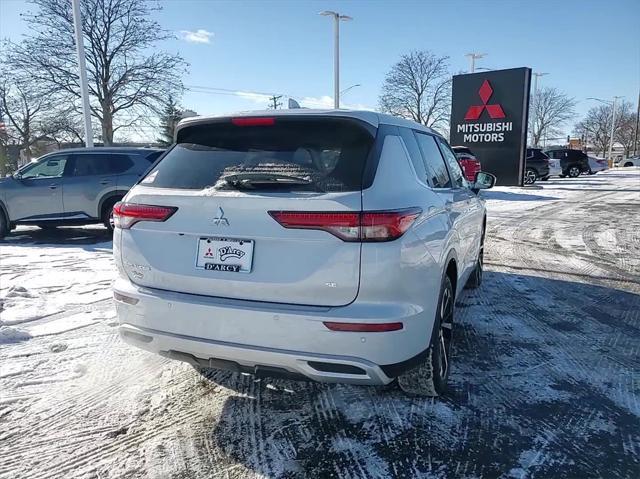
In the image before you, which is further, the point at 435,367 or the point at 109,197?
the point at 109,197

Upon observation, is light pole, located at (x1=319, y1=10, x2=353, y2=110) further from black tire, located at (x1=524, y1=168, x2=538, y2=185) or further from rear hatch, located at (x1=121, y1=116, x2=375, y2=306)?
rear hatch, located at (x1=121, y1=116, x2=375, y2=306)

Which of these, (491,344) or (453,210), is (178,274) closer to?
(453,210)

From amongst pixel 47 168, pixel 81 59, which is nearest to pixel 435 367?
pixel 47 168

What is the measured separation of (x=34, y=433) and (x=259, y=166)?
203cm

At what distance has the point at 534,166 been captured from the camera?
26000mm

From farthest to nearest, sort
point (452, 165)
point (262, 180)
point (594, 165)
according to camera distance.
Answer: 1. point (594, 165)
2. point (452, 165)
3. point (262, 180)

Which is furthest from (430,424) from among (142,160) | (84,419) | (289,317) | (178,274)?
(142,160)

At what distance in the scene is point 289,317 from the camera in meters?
2.36

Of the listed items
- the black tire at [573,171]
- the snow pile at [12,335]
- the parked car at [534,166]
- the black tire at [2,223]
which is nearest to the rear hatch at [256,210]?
the snow pile at [12,335]

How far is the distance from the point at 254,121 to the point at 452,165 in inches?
90.1

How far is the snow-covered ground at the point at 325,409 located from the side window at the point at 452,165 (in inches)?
53.3

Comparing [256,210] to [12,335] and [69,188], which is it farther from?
[69,188]

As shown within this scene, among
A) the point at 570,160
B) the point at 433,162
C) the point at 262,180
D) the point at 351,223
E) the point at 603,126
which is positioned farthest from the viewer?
the point at 603,126

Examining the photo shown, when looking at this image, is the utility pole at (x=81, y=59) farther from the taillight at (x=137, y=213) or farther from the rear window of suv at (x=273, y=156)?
the rear window of suv at (x=273, y=156)
